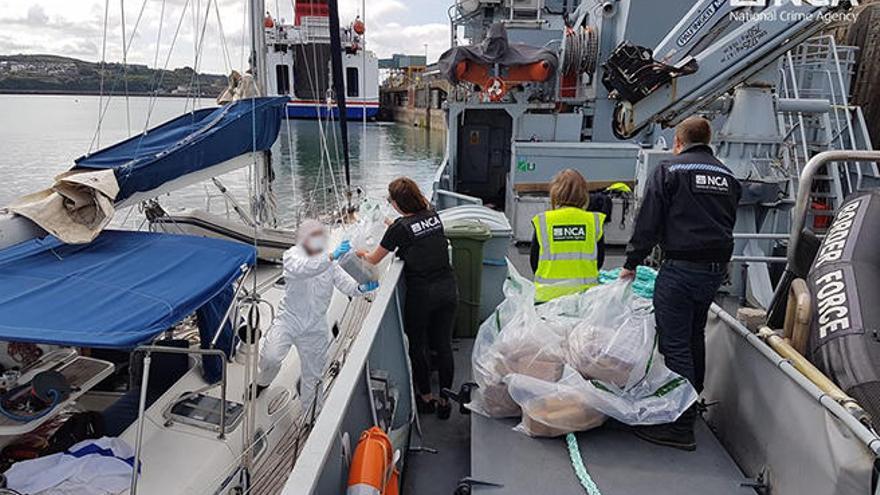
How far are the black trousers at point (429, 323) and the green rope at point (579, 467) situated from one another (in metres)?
1.02

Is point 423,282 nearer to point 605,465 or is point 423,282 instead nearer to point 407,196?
point 407,196

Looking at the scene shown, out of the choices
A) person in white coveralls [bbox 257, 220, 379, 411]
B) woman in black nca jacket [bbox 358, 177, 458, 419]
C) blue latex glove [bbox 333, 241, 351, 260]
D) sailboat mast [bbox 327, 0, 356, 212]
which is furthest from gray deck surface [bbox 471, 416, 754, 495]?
sailboat mast [bbox 327, 0, 356, 212]

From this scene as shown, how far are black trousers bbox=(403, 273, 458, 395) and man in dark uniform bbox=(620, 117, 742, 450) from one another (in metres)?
1.06

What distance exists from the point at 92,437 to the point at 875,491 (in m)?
3.93

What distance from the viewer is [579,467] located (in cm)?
253

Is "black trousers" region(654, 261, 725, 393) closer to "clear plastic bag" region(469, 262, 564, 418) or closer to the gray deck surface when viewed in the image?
the gray deck surface

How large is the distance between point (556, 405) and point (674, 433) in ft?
1.89

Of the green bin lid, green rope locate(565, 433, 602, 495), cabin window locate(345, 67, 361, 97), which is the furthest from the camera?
cabin window locate(345, 67, 361, 97)

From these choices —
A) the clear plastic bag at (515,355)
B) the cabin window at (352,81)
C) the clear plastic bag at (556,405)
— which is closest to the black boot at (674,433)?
the clear plastic bag at (556,405)

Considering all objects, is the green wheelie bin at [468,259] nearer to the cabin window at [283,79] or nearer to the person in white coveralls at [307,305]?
the person in white coveralls at [307,305]

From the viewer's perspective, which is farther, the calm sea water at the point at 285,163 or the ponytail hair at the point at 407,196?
the calm sea water at the point at 285,163

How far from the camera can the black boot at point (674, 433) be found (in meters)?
2.71

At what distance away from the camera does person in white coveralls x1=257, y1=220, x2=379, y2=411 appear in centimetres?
356

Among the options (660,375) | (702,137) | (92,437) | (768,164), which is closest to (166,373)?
Result: (92,437)
